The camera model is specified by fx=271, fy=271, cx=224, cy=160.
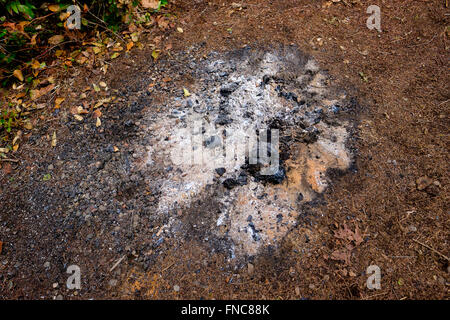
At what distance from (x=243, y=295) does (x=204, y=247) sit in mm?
444

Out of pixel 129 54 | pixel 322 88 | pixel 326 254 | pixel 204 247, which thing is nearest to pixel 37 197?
pixel 204 247

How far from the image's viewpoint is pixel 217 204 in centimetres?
229

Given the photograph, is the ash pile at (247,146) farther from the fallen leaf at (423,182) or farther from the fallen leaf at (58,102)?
the fallen leaf at (58,102)

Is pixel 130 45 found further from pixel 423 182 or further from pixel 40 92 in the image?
pixel 423 182

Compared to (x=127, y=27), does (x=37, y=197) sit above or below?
below

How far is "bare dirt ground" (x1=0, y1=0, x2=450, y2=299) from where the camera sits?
1987mm

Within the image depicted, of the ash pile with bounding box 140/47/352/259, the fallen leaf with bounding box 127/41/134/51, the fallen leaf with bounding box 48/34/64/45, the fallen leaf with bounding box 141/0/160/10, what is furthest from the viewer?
the fallen leaf with bounding box 141/0/160/10

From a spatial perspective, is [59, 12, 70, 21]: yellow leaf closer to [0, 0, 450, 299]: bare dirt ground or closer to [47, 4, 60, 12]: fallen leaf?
[47, 4, 60, 12]: fallen leaf

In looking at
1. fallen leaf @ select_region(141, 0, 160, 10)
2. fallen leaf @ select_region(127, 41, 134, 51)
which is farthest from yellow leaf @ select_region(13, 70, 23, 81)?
fallen leaf @ select_region(141, 0, 160, 10)

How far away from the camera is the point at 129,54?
128 inches

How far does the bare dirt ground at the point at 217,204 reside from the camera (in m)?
1.99

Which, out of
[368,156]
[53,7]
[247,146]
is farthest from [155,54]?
[368,156]

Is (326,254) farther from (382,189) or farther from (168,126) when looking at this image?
(168,126)

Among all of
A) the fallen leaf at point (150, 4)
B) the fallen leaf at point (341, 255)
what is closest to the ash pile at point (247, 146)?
the fallen leaf at point (341, 255)
